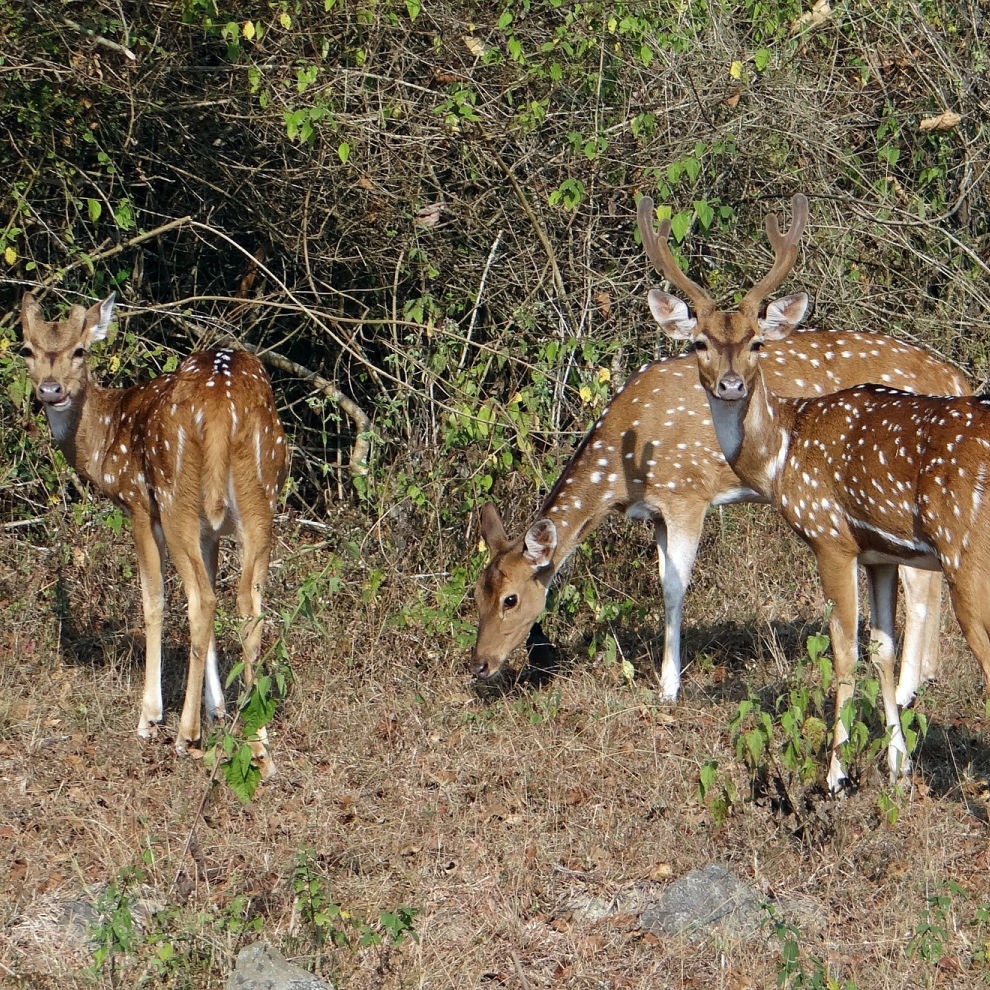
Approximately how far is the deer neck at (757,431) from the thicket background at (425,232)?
125 cm

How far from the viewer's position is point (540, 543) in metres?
8.26

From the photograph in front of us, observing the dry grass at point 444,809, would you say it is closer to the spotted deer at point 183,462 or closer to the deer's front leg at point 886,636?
the deer's front leg at point 886,636

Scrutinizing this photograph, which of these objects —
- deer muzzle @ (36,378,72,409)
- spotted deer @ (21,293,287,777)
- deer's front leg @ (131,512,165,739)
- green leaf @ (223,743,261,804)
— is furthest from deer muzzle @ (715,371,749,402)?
deer muzzle @ (36,378,72,409)

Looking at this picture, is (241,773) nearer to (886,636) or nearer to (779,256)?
(886,636)

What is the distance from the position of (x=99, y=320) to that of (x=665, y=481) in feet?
10.8

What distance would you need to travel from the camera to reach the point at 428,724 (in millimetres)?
7754

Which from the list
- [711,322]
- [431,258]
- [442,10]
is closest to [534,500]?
[431,258]

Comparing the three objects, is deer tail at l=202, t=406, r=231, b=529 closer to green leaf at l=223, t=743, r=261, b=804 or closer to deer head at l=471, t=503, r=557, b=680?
deer head at l=471, t=503, r=557, b=680

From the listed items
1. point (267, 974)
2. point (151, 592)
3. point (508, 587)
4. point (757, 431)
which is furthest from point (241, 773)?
point (757, 431)

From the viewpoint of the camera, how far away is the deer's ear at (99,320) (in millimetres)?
8094

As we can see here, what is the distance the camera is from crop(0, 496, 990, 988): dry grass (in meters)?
5.38

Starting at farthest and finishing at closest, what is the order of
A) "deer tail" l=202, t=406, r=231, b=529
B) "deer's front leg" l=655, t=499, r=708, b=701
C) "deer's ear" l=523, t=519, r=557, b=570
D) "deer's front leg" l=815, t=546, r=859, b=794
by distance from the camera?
"deer's front leg" l=655, t=499, r=708, b=701 → "deer's ear" l=523, t=519, r=557, b=570 → "deer tail" l=202, t=406, r=231, b=529 → "deer's front leg" l=815, t=546, r=859, b=794

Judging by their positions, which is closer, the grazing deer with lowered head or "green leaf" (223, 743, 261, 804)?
"green leaf" (223, 743, 261, 804)

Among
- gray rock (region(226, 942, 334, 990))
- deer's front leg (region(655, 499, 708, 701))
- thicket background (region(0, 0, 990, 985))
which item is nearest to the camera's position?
gray rock (region(226, 942, 334, 990))
